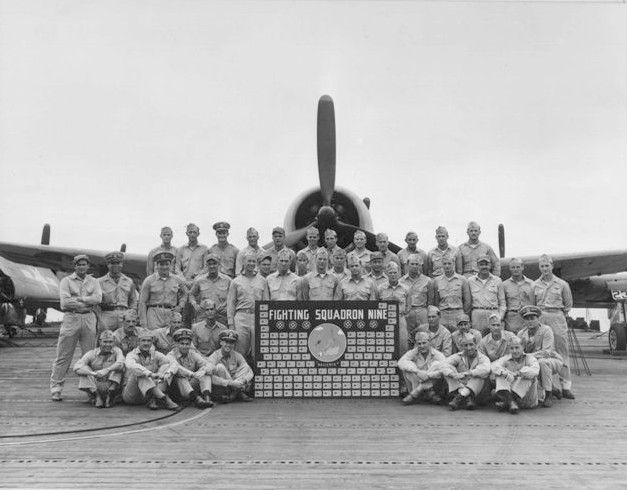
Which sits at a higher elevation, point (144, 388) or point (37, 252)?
point (37, 252)

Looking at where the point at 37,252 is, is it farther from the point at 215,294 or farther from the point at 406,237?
the point at 406,237

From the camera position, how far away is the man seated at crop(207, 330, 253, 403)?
23.9 ft

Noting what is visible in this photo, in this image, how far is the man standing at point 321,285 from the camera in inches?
336

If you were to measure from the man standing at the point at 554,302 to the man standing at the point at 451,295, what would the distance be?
99 centimetres

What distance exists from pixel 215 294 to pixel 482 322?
3659 millimetres

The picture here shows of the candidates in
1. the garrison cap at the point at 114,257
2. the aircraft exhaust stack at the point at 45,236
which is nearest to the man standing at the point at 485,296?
the garrison cap at the point at 114,257

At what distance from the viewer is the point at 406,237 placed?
9.64m

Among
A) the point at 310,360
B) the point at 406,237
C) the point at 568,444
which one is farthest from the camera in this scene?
the point at 406,237

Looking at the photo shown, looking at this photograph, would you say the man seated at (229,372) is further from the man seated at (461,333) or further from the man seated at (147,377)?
the man seated at (461,333)

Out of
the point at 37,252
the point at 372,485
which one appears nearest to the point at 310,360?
the point at 372,485

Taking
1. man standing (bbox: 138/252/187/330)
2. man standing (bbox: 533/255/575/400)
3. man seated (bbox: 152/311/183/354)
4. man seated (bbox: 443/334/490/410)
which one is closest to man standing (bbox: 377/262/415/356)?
man seated (bbox: 443/334/490/410)

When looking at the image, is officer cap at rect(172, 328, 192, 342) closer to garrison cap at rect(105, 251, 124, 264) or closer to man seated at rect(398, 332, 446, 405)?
garrison cap at rect(105, 251, 124, 264)

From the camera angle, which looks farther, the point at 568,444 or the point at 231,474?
the point at 568,444

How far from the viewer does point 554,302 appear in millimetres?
8719
